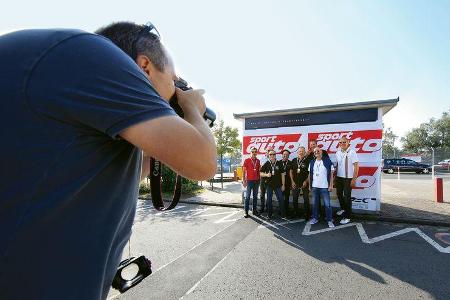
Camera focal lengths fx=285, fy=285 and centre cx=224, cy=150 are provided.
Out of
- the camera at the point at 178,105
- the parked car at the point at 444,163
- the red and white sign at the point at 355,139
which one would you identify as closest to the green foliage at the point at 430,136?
the parked car at the point at 444,163

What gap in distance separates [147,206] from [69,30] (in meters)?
10.1

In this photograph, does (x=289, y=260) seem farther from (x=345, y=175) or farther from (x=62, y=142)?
(x=62, y=142)

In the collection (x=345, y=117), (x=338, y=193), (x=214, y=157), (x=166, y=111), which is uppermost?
(x=345, y=117)

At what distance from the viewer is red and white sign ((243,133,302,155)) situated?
966 centimetres

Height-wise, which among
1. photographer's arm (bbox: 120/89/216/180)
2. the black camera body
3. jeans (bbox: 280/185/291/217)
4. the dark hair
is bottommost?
jeans (bbox: 280/185/291/217)

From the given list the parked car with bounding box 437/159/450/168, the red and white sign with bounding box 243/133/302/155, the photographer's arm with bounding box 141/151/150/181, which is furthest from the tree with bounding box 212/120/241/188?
the parked car with bounding box 437/159/450/168

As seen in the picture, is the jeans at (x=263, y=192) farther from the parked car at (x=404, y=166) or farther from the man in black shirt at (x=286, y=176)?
the parked car at (x=404, y=166)

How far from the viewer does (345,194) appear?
8.00m

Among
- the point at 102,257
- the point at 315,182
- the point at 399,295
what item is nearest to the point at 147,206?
the point at 315,182

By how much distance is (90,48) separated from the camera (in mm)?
712

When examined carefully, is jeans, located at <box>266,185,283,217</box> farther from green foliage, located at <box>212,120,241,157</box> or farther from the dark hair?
green foliage, located at <box>212,120,241,157</box>

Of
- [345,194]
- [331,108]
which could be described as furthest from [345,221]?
[331,108]

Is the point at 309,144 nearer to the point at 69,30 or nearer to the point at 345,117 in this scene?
the point at 345,117

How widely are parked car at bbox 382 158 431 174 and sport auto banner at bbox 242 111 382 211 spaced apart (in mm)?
25445
